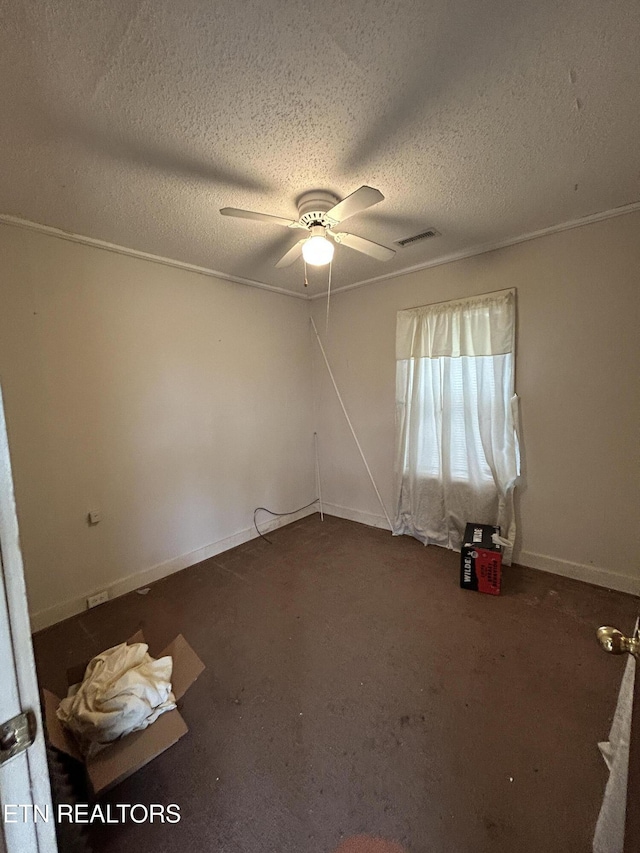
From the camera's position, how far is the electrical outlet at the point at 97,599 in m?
2.35

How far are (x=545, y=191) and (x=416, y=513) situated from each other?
2.46m

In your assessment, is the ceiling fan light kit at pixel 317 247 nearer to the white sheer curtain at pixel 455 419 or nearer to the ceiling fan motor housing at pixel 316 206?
the ceiling fan motor housing at pixel 316 206

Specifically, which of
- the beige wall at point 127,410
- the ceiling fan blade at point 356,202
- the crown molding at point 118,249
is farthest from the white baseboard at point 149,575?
the ceiling fan blade at point 356,202

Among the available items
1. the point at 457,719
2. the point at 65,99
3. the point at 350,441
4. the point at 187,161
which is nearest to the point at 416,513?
the point at 350,441

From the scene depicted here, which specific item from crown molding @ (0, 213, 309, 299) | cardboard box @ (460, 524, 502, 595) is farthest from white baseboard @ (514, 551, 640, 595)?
crown molding @ (0, 213, 309, 299)

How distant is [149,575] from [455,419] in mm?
2682

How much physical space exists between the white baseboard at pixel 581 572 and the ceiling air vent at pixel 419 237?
2.44 meters

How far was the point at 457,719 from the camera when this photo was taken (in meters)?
1.51

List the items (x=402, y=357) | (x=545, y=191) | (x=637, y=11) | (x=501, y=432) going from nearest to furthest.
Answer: (x=637, y=11), (x=545, y=191), (x=501, y=432), (x=402, y=357)

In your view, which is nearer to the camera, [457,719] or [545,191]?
[457,719]

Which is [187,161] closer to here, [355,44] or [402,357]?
[355,44]

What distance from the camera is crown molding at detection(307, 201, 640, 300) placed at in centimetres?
217

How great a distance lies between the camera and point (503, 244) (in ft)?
8.52

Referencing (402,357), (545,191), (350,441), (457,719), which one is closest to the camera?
(457,719)
